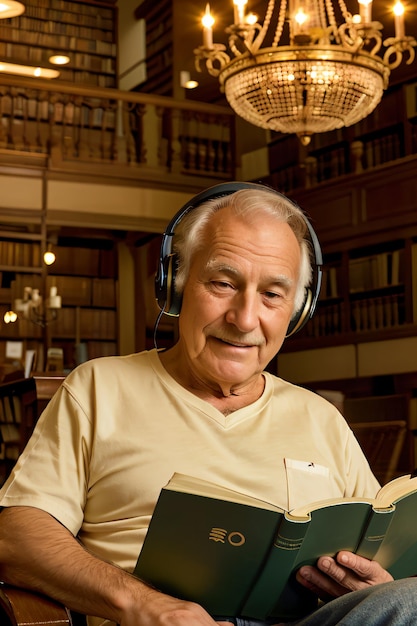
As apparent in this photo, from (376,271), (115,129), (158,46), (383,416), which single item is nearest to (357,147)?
(376,271)

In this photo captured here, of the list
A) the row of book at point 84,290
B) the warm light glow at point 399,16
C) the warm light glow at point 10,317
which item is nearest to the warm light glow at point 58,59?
the row of book at point 84,290

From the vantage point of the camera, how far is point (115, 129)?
10.1 meters

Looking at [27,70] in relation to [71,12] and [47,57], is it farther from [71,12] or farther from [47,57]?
[71,12]

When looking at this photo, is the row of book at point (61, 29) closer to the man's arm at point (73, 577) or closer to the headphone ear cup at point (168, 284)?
the headphone ear cup at point (168, 284)

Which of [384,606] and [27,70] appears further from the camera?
[27,70]

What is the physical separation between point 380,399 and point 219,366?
19.9 feet

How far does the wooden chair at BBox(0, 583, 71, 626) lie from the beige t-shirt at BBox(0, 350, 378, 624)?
0.15 metres

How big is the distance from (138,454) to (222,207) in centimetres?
54

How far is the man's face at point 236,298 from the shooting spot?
6.11 feet

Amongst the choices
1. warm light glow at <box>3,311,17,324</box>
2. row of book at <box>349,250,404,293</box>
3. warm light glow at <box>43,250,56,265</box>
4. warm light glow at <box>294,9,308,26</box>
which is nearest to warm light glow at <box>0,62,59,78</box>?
Result: warm light glow at <box>43,250,56,265</box>

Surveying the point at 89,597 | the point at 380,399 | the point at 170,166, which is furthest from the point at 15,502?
the point at 170,166

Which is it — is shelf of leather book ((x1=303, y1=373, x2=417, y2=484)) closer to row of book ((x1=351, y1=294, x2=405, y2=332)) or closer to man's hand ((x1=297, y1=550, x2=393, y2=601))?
row of book ((x1=351, y1=294, x2=405, y2=332))

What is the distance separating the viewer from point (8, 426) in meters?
5.93

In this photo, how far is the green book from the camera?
4.63 ft
